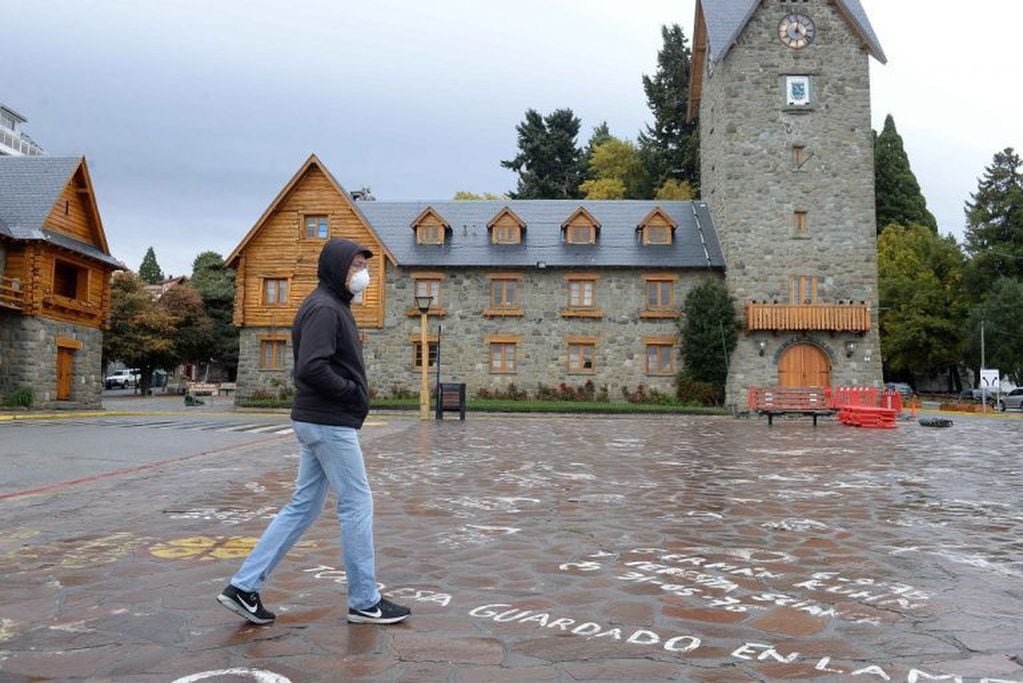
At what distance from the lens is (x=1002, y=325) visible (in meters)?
43.3

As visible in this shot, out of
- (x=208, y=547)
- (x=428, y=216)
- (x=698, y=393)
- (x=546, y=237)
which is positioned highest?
(x=428, y=216)

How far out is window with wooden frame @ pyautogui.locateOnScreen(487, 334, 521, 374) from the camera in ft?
114

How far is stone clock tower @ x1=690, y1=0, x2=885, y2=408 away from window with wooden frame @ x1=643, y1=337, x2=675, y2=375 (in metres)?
2.54

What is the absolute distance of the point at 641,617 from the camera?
433 cm

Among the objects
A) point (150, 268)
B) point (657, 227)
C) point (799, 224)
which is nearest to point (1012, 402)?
Result: point (799, 224)

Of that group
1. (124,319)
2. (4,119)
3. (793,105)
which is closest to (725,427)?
(793,105)

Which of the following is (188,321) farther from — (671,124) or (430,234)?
(671,124)

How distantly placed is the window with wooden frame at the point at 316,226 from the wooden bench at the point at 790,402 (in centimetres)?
2026

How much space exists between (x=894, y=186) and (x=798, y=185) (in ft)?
113

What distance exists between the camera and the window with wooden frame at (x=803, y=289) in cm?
3319

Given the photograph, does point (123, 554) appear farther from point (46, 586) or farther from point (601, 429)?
point (601, 429)

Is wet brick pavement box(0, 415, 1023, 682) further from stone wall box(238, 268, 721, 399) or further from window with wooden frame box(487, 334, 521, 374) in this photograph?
window with wooden frame box(487, 334, 521, 374)

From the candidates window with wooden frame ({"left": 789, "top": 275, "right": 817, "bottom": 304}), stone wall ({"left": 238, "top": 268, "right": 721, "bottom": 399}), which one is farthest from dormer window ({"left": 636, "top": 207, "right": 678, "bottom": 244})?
window with wooden frame ({"left": 789, "top": 275, "right": 817, "bottom": 304})

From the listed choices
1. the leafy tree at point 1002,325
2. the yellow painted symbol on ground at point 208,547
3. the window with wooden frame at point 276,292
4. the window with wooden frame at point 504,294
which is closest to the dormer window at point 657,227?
the window with wooden frame at point 504,294
